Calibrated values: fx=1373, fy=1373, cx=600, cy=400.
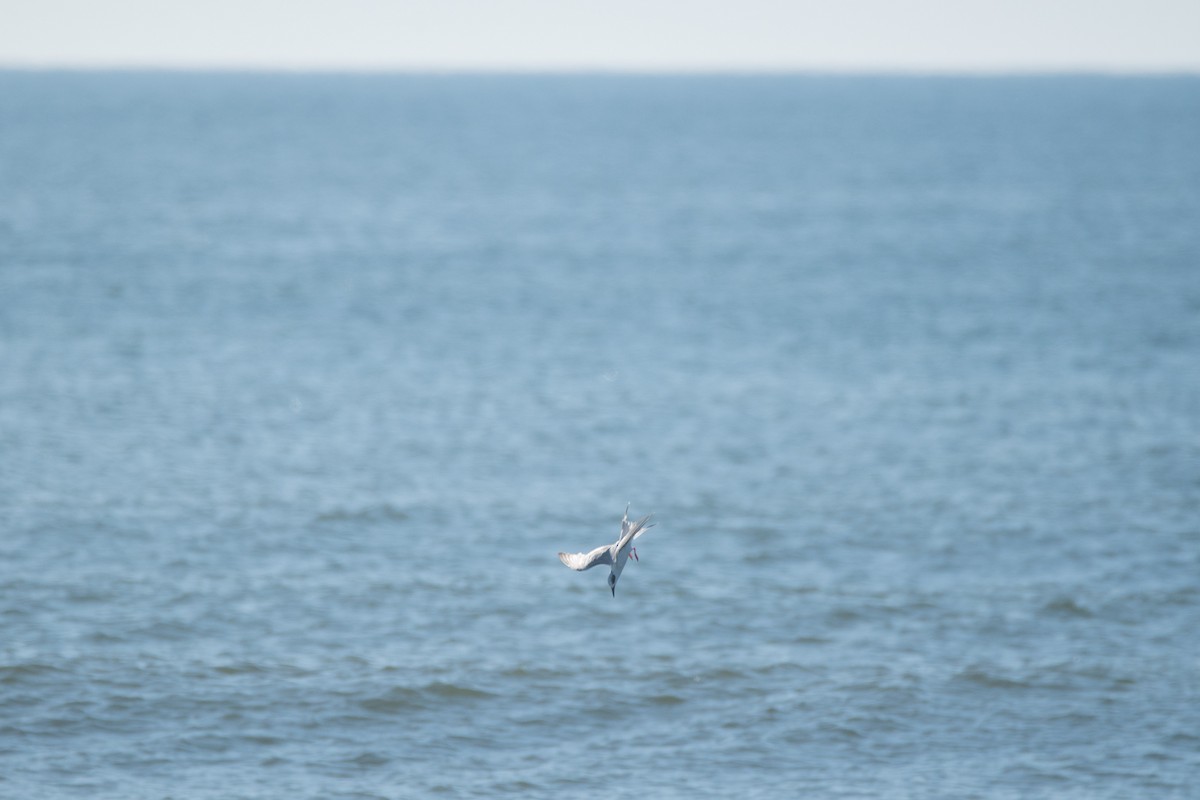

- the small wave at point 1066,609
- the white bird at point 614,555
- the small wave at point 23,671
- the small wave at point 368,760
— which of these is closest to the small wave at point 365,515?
the small wave at point 23,671

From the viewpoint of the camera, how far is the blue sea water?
25297mm

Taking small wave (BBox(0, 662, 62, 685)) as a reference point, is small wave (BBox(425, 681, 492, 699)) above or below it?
below

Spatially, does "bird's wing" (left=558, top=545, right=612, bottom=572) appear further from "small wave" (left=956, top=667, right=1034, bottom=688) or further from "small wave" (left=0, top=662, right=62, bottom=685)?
"small wave" (left=0, top=662, right=62, bottom=685)

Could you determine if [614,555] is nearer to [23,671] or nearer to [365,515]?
[23,671]

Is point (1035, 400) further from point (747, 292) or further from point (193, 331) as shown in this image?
point (193, 331)

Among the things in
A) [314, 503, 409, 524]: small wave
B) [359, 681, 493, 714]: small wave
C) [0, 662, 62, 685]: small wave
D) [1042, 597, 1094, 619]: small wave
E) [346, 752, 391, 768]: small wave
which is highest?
[314, 503, 409, 524]: small wave

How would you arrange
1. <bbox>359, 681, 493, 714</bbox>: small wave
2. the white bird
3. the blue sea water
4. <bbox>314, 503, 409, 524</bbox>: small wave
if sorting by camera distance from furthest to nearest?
<bbox>314, 503, 409, 524</bbox>: small wave
<bbox>359, 681, 493, 714</bbox>: small wave
the blue sea water
the white bird

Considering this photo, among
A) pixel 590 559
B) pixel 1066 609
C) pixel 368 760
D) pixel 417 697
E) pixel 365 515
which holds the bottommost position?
pixel 368 760

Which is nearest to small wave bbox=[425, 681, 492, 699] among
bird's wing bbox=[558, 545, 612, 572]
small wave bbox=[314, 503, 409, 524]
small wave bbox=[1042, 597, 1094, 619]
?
small wave bbox=[314, 503, 409, 524]

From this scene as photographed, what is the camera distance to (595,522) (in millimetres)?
37031

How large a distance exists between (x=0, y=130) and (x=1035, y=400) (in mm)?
163445

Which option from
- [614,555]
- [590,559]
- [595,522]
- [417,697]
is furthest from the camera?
[595,522]

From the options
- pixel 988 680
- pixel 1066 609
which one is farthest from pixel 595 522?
pixel 988 680

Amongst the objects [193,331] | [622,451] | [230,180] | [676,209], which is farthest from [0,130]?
[622,451]
